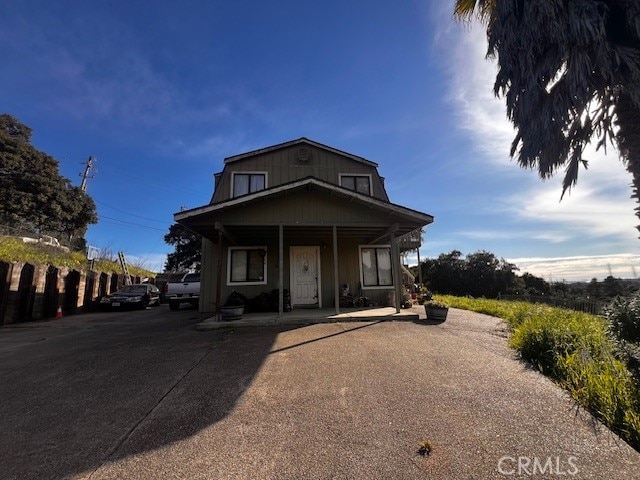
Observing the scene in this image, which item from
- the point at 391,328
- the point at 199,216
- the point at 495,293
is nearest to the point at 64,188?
the point at 199,216

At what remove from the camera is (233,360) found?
16.3ft

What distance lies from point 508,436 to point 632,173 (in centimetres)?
670

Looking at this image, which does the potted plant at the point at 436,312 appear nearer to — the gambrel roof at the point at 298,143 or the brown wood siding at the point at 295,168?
the brown wood siding at the point at 295,168

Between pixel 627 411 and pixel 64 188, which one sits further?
pixel 64 188

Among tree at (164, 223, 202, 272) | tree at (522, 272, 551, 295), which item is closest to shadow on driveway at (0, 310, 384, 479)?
tree at (164, 223, 202, 272)

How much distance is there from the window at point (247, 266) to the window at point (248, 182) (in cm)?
245

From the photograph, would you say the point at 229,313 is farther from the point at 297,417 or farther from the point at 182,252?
the point at 182,252

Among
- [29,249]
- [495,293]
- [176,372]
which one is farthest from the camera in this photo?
[495,293]

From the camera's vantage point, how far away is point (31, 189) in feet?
65.9

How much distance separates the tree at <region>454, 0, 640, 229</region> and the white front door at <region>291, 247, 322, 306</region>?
7657 mm

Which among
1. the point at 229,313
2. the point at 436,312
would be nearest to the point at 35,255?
the point at 229,313

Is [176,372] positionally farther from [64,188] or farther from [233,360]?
[64,188]

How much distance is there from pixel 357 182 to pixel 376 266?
3.75 metres

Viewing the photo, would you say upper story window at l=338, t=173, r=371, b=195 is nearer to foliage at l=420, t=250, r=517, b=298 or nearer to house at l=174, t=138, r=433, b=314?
house at l=174, t=138, r=433, b=314
